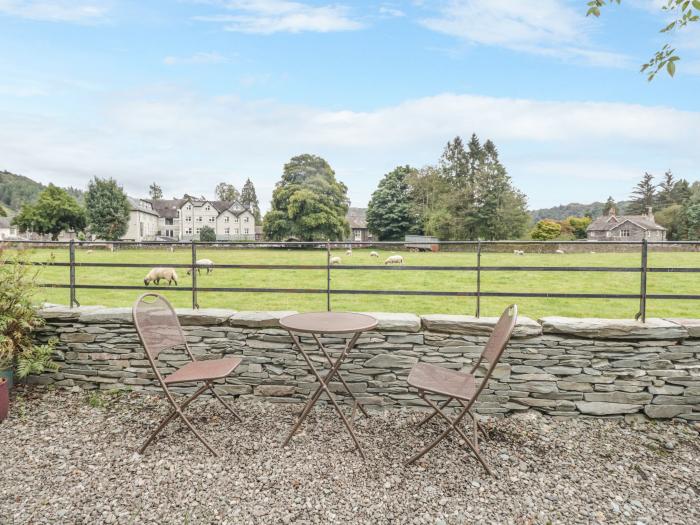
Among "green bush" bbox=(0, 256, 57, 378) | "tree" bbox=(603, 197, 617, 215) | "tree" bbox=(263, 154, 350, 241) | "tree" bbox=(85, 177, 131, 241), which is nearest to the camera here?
"green bush" bbox=(0, 256, 57, 378)

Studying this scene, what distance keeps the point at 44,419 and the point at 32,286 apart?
1.27 m

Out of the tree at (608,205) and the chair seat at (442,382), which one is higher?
the tree at (608,205)

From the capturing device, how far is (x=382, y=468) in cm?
240

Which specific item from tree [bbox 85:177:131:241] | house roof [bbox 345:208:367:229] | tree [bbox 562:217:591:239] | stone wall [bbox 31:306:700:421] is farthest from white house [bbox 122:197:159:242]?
tree [bbox 562:217:591:239]

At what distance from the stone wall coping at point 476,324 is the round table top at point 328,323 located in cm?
45

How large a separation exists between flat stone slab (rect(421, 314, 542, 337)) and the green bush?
11.8 feet

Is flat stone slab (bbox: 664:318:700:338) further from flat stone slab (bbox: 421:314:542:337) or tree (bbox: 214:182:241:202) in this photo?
tree (bbox: 214:182:241:202)

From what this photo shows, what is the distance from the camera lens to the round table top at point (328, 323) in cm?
255

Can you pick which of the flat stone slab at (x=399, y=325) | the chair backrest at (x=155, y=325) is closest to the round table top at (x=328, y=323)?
the flat stone slab at (x=399, y=325)

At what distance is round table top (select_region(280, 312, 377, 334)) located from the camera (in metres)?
2.55

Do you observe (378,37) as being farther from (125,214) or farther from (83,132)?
(125,214)

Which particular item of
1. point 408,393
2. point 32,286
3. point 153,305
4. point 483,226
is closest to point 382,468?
point 408,393

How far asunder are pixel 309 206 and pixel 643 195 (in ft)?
192

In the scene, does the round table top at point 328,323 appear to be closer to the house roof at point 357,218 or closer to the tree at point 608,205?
the house roof at point 357,218
